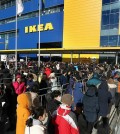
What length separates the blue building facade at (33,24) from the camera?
56.9 metres

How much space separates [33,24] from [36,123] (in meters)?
59.0

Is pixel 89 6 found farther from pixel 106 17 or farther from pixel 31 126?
pixel 31 126

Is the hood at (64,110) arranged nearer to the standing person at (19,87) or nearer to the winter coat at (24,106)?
the winter coat at (24,106)

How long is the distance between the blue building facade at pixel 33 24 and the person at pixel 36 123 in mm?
50444

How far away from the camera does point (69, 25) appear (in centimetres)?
5369

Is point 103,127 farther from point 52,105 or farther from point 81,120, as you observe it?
point 52,105

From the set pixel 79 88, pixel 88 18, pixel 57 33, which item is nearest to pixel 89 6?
pixel 88 18

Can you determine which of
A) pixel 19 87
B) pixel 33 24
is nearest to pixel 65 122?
pixel 19 87

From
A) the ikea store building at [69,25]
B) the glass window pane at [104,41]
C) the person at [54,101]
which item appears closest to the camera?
the person at [54,101]

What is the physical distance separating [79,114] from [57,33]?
48.4 m

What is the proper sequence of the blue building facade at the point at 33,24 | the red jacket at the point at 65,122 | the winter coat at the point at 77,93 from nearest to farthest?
the red jacket at the point at 65,122
the winter coat at the point at 77,93
the blue building facade at the point at 33,24

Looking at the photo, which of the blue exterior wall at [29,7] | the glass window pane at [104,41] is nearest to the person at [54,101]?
the glass window pane at [104,41]

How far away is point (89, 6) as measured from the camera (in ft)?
162

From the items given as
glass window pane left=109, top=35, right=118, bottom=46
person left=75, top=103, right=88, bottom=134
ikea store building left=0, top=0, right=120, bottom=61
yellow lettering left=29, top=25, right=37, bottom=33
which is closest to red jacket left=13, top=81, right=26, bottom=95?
person left=75, top=103, right=88, bottom=134
